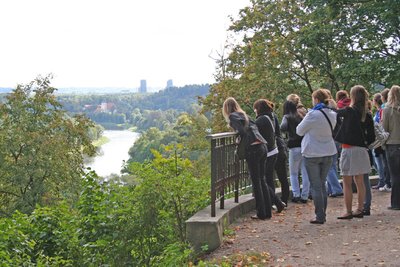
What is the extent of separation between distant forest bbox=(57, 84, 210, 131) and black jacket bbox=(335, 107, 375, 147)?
133303 mm

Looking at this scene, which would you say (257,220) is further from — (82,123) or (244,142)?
(82,123)

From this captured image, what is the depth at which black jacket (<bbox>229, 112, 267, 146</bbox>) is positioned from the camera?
784 centimetres

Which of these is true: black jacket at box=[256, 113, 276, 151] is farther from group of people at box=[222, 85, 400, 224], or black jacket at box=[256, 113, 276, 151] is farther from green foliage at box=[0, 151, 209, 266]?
green foliage at box=[0, 151, 209, 266]

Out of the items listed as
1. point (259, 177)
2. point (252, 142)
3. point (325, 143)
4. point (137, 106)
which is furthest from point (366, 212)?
point (137, 106)

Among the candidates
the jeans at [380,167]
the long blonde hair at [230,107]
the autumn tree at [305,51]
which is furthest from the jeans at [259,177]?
the autumn tree at [305,51]

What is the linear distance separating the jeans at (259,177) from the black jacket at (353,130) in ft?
3.34

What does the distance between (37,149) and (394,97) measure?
24.3 meters

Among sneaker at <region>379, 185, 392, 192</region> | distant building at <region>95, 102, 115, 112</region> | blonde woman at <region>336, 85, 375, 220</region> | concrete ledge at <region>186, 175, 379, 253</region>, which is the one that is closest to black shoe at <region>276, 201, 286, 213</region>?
blonde woman at <region>336, 85, 375, 220</region>

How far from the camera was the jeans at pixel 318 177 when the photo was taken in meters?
7.82

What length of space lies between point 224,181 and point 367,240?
1952 millimetres

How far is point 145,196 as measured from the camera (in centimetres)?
567

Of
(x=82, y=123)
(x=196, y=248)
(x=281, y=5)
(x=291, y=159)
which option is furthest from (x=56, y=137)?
(x=196, y=248)

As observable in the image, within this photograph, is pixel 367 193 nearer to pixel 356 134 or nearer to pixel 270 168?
pixel 356 134

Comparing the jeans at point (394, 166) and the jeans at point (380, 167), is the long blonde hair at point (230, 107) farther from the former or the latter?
the jeans at point (380, 167)
